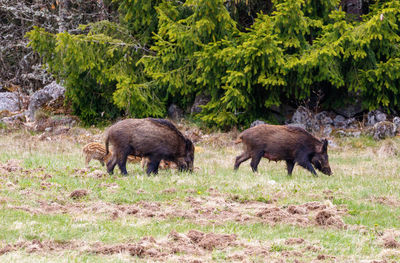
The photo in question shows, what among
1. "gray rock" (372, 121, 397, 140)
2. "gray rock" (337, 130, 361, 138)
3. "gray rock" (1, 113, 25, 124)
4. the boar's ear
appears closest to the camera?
the boar's ear

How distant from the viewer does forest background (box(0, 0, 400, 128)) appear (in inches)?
684

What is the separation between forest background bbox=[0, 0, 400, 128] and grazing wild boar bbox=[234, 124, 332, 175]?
16.4 ft

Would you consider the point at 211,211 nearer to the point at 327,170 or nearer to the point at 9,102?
the point at 327,170

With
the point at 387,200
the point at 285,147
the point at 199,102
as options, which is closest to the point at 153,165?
the point at 285,147

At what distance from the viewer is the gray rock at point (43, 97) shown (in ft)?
72.3

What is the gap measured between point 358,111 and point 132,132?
1110 cm

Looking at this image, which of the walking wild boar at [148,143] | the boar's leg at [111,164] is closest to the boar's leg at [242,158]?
the walking wild boar at [148,143]

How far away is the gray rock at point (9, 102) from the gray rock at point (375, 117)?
13954mm

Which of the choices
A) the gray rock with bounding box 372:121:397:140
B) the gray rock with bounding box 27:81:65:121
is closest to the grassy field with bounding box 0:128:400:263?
the gray rock with bounding box 372:121:397:140

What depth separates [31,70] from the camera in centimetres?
2705

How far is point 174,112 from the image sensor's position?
2117 centimetres

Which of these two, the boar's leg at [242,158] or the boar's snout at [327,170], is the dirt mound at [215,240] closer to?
the boar's leg at [242,158]

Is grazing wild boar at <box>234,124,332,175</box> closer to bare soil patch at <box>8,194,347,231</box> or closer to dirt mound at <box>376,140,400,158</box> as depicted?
bare soil patch at <box>8,194,347,231</box>

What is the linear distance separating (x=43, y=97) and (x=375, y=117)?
500 inches
